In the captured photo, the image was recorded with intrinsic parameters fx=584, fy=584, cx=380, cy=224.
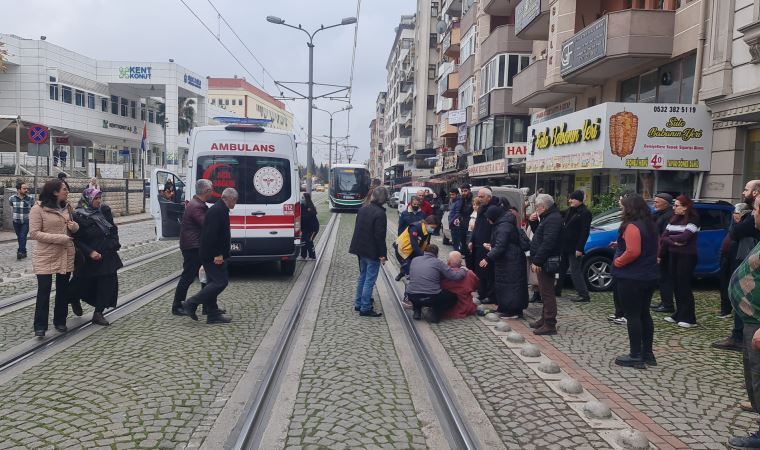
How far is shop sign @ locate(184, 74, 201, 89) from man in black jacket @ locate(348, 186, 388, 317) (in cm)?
5276

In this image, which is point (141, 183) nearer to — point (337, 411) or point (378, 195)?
point (378, 195)

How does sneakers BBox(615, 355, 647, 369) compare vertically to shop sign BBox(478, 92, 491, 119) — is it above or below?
below

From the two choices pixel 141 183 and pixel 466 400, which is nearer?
pixel 466 400

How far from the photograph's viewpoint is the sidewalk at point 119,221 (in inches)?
653

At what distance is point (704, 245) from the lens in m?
10.2

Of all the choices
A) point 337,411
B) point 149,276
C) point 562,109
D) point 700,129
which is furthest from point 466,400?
point 562,109

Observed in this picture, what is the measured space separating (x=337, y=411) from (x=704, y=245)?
826 cm

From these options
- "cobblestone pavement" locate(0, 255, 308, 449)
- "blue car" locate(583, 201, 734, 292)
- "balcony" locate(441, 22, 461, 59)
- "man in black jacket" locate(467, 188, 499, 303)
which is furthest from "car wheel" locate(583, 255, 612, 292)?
"balcony" locate(441, 22, 461, 59)

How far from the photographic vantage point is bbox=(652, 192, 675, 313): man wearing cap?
841cm

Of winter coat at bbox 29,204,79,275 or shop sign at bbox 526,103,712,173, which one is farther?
shop sign at bbox 526,103,712,173

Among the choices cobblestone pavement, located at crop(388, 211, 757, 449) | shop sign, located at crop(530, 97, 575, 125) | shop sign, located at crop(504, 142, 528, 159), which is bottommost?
cobblestone pavement, located at crop(388, 211, 757, 449)

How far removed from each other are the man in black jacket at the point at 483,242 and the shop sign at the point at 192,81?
172ft

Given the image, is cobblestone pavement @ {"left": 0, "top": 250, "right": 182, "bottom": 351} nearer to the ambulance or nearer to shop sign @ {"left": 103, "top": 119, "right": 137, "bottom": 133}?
the ambulance

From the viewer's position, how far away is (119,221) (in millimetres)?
25125
